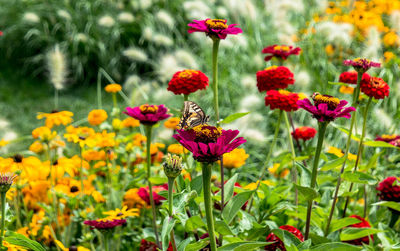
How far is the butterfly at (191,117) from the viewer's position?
125 centimetres

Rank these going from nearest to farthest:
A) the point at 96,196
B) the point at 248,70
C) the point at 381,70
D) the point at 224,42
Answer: the point at 96,196 → the point at 381,70 → the point at 224,42 → the point at 248,70

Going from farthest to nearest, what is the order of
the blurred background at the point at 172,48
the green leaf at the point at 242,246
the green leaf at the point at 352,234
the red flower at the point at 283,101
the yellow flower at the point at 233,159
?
the blurred background at the point at 172,48, the yellow flower at the point at 233,159, the red flower at the point at 283,101, the green leaf at the point at 352,234, the green leaf at the point at 242,246

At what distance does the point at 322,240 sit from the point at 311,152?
1.86 feet

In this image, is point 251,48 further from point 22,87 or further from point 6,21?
point 6,21

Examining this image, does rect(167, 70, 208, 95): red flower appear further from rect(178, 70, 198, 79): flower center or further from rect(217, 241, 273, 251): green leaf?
rect(217, 241, 273, 251): green leaf

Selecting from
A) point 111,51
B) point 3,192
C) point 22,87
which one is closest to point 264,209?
point 3,192

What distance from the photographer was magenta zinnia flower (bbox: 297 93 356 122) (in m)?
1.09

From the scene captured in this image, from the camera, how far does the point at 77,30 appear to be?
5609 millimetres

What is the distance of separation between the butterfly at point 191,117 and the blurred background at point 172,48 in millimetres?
1540

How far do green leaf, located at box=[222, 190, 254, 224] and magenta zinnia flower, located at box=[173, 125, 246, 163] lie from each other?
1.31ft

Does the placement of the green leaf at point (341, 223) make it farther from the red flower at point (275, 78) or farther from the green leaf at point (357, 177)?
the red flower at point (275, 78)

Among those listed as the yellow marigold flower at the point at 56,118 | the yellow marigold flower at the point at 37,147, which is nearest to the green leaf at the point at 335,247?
the yellow marigold flower at the point at 56,118

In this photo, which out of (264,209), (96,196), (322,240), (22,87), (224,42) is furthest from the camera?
(22,87)

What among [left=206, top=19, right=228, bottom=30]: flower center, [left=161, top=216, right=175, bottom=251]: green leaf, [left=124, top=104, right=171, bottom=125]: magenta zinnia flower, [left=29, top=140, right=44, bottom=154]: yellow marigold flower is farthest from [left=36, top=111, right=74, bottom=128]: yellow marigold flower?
[left=161, top=216, right=175, bottom=251]: green leaf
